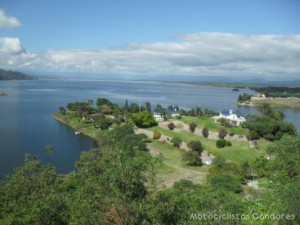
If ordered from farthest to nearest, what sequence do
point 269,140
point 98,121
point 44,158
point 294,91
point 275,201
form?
point 294,91, point 98,121, point 269,140, point 44,158, point 275,201

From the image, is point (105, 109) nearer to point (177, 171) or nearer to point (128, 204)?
point (177, 171)

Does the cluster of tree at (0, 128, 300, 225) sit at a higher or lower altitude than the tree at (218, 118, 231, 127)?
higher

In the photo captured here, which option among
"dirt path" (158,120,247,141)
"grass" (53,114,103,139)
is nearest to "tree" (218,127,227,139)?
"dirt path" (158,120,247,141)

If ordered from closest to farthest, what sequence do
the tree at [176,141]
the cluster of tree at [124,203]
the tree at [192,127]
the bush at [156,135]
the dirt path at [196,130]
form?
the cluster of tree at [124,203] < the tree at [176,141] < the dirt path at [196,130] < the bush at [156,135] < the tree at [192,127]

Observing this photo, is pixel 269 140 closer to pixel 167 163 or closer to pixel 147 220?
pixel 167 163

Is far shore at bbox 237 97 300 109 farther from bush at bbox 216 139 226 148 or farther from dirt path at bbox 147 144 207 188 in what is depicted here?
dirt path at bbox 147 144 207 188

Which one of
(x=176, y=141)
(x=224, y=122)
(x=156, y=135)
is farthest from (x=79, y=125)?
(x=224, y=122)

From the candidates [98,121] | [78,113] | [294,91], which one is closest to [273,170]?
[98,121]

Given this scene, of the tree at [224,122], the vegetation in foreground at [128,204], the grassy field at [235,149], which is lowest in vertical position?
the grassy field at [235,149]

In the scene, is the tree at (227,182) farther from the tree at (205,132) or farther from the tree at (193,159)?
the tree at (205,132)

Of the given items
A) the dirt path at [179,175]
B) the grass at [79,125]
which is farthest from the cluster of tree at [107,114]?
the dirt path at [179,175]

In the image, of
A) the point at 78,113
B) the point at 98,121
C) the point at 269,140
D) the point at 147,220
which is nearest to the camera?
the point at 147,220
